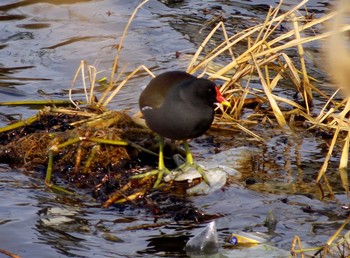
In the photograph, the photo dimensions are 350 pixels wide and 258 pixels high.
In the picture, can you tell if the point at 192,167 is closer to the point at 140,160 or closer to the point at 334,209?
the point at 140,160

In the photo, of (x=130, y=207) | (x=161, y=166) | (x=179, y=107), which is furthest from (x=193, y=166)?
(x=130, y=207)

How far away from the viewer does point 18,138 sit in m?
4.97

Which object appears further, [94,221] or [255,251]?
[94,221]

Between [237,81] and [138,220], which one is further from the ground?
[237,81]

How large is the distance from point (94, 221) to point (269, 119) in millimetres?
2089

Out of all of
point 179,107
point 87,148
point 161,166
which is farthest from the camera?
point 87,148

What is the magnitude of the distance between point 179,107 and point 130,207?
0.68m

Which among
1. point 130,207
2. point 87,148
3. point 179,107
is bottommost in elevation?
point 130,207

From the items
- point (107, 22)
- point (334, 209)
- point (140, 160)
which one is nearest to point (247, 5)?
point (107, 22)

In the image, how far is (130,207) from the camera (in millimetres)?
4078

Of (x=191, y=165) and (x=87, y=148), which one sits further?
(x=87, y=148)

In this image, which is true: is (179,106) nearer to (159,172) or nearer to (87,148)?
(159,172)

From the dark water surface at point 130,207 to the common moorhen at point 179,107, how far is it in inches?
15.8

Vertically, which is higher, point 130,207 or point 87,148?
point 87,148
